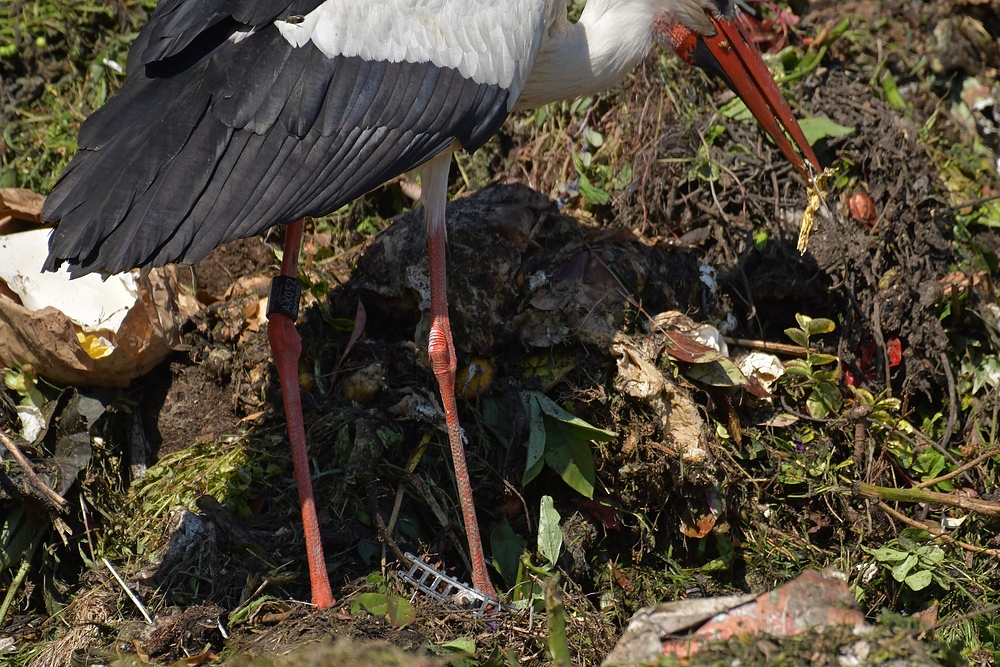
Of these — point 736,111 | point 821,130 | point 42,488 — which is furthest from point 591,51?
point 42,488

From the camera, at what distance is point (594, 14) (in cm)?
402

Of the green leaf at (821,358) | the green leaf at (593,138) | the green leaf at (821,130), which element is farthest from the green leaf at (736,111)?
the green leaf at (821,358)

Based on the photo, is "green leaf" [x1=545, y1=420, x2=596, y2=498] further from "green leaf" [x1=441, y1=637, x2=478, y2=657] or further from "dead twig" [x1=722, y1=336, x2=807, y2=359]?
"dead twig" [x1=722, y1=336, x2=807, y2=359]

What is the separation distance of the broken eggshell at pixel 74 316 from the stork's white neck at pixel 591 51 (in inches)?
64.4

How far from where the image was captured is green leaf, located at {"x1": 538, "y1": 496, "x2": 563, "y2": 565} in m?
3.52

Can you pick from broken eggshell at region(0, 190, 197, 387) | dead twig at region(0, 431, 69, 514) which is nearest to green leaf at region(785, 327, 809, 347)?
broken eggshell at region(0, 190, 197, 387)

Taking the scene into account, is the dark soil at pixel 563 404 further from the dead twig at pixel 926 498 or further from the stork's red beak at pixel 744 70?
the stork's red beak at pixel 744 70

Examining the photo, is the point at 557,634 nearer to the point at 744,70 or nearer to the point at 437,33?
the point at 437,33

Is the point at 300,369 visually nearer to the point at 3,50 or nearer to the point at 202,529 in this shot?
the point at 202,529

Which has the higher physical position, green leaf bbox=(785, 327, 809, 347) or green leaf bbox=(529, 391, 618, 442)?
green leaf bbox=(529, 391, 618, 442)

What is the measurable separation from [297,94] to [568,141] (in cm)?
195

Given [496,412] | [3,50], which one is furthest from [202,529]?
[3,50]

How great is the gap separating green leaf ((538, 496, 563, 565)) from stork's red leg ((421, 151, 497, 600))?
21 cm

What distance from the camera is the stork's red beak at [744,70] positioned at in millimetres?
4227
